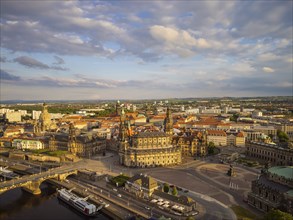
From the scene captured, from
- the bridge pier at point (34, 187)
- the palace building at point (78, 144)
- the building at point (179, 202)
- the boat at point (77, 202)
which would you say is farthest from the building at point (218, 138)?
the bridge pier at point (34, 187)

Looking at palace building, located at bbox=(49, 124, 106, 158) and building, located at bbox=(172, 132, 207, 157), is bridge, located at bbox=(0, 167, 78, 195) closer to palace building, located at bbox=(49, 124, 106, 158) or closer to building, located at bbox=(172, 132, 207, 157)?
palace building, located at bbox=(49, 124, 106, 158)

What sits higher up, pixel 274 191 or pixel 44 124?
pixel 44 124

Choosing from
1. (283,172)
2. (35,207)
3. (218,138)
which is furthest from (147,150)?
(218,138)

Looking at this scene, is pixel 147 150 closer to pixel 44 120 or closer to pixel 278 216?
pixel 278 216

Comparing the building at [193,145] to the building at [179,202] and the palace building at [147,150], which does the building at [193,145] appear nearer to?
the palace building at [147,150]

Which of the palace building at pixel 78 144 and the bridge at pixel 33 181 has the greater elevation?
the palace building at pixel 78 144

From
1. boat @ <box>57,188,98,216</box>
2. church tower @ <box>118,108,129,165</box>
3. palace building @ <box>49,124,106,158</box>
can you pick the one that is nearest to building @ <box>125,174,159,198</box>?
boat @ <box>57,188,98,216</box>

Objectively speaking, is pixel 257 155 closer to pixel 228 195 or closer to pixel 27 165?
pixel 228 195
